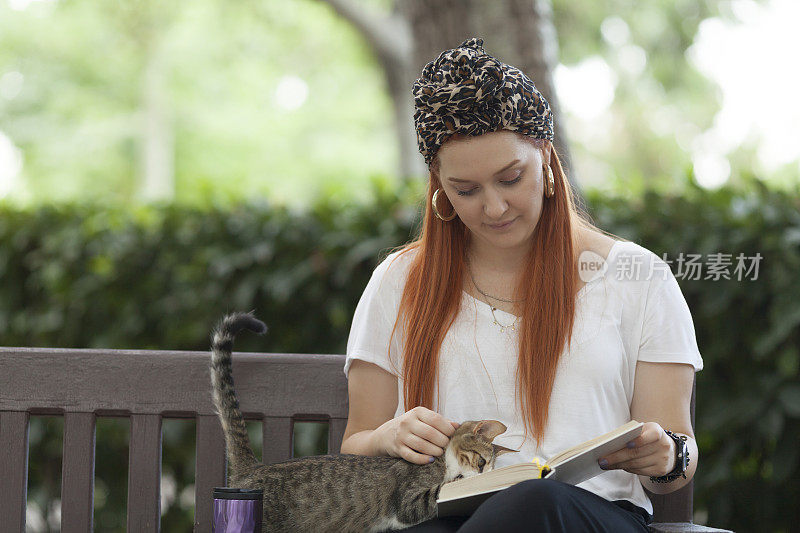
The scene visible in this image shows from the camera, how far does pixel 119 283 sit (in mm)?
4246

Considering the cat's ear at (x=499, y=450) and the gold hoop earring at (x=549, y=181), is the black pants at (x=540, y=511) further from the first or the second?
the gold hoop earring at (x=549, y=181)

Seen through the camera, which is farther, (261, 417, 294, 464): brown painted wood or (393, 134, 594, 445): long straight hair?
(261, 417, 294, 464): brown painted wood

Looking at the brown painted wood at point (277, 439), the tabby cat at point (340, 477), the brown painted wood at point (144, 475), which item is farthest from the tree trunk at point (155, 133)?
the tabby cat at point (340, 477)

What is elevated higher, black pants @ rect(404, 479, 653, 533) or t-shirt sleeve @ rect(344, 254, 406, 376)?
t-shirt sleeve @ rect(344, 254, 406, 376)

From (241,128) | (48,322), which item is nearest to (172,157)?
(241,128)

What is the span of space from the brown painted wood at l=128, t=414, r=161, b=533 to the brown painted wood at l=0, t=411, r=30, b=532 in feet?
1.10

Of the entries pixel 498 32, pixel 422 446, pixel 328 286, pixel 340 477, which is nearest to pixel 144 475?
pixel 340 477

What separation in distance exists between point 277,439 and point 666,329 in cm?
121

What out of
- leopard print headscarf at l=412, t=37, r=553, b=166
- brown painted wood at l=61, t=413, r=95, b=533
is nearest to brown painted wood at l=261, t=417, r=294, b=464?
brown painted wood at l=61, t=413, r=95, b=533

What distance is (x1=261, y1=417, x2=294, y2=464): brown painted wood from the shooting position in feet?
8.33

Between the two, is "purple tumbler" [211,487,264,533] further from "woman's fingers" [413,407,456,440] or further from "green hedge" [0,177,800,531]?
"green hedge" [0,177,800,531]

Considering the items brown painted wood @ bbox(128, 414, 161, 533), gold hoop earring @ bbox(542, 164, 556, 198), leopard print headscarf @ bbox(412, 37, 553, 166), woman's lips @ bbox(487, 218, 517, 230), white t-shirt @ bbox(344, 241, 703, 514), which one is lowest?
brown painted wood @ bbox(128, 414, 161, 533)

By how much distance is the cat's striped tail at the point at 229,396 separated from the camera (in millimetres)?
2357

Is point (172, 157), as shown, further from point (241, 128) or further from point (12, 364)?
point (12, 364)
